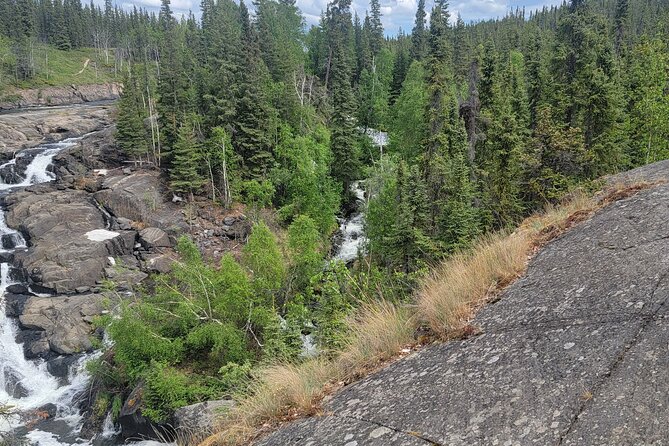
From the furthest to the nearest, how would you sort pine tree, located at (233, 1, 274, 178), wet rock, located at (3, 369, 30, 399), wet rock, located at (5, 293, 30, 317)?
pine tree, located at (233, 1, 274, 178) → wet rock, located at (5, 293, 30, 317) → wet rock, located at (3, 369, 30, 399)

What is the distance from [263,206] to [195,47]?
44.0m

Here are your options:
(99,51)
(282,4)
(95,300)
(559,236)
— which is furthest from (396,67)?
(99,51)

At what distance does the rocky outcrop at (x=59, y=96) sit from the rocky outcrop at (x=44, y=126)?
9161mm

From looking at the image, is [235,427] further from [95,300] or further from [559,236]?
[95,300]

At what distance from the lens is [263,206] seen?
38.1m

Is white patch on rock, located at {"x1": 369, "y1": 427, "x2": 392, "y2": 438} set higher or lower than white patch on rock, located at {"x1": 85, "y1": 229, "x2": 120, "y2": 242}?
higher

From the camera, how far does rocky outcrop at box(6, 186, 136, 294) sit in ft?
96.7

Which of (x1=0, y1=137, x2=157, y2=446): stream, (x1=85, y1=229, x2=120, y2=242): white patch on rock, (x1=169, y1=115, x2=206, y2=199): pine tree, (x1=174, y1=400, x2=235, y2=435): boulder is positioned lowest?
(x1=0, y1=137, x2=157, y2=446): stream

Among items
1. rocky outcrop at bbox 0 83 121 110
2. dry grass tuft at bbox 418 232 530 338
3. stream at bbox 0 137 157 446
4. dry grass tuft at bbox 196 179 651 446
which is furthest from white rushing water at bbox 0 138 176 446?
rocky outcrop at bbox 0 83 121 110

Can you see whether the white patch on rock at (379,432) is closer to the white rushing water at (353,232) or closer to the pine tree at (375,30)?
the white rushing water at (353,232)

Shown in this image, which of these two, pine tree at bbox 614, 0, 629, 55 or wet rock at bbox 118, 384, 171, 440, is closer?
wet rock at bbox 118, 384, 171, 440

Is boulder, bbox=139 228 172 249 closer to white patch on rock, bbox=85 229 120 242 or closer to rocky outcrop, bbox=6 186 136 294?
rocky outcrop, bbox=6 186 136 294

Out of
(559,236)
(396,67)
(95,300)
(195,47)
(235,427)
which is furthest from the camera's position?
(195,47)

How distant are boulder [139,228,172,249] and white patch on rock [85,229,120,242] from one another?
5.86 ft
